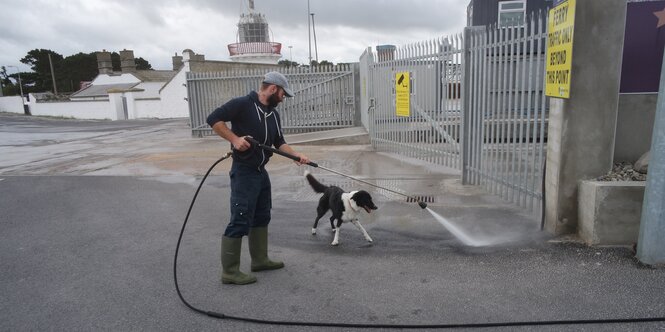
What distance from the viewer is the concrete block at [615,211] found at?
4403 millimetres

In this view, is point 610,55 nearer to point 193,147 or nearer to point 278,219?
point 278,219

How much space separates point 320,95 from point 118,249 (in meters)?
10.4

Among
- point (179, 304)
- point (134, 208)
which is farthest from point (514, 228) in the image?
point (134, 208)

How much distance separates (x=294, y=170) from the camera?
9445 millimetres

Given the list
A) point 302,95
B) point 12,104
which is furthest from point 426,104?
point 12,104

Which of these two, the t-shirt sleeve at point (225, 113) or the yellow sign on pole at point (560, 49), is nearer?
the t-shirt sleeve at point (225, 113)

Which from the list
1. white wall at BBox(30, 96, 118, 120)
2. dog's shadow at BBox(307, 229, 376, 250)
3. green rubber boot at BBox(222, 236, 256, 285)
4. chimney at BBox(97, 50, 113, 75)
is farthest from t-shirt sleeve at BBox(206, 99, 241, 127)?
chimney at BBox(97, 50, 113, 75)

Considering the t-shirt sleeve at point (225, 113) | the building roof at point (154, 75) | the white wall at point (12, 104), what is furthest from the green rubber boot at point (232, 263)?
the white wall at point (12, 104)

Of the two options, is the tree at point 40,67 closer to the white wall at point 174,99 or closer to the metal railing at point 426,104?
the white wall at point 174,99

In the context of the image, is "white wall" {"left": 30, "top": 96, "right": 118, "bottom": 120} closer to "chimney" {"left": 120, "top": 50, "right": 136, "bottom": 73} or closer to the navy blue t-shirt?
"chimney" {"left": 120, "top": 50, "right": 136, "bottom": 73}

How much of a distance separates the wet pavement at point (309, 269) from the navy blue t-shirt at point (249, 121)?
1.16 m

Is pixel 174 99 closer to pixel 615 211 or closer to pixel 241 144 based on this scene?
pixel 241 144

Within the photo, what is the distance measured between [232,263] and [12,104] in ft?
193

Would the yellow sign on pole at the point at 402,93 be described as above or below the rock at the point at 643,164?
above
